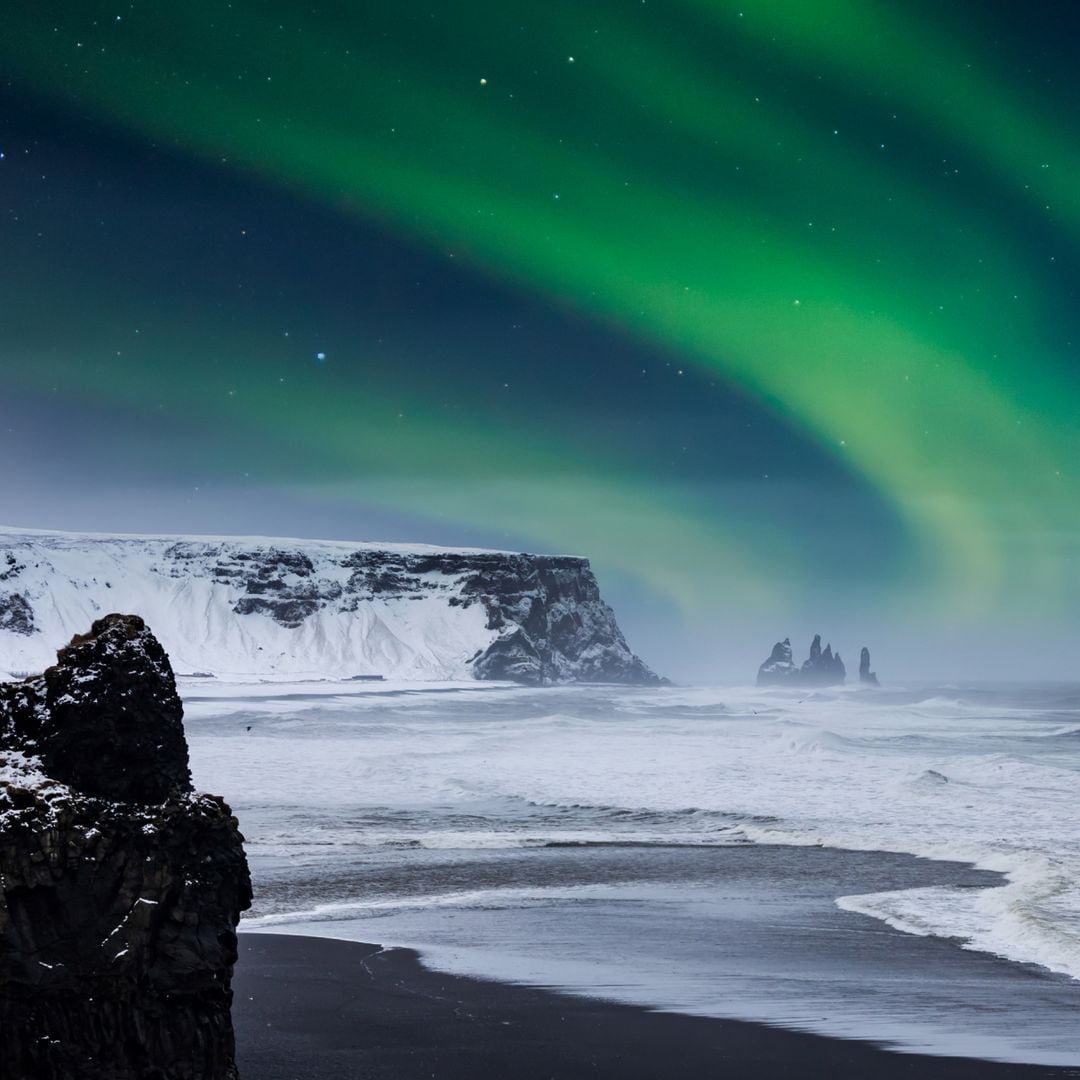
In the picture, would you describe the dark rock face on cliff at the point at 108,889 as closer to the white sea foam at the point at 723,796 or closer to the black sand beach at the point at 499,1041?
the black sand beach at the point at 499,1041

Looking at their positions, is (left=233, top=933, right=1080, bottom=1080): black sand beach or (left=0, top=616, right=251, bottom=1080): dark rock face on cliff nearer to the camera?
(left=0, top=616, right=251, bottom=1080): dark rock face on cliff

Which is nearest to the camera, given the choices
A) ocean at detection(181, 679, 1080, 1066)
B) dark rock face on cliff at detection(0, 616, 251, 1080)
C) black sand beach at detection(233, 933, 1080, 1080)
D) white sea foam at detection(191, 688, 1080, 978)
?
dark rock face on cliff at detection(0, 616, 251, 1080)

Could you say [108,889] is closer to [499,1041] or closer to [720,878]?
[499,1041]

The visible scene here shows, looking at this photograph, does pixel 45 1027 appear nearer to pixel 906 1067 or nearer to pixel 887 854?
pixel 906 1067

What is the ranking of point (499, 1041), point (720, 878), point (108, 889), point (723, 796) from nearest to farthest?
point (108, 889)
point (499, 1041)
point (720, 878)
point (723, 796)

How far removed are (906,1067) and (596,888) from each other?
807 cm

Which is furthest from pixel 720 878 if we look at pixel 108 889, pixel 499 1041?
pixel 108 889

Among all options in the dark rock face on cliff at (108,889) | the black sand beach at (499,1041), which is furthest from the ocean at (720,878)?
the dark rock face on cliff at (108,889)

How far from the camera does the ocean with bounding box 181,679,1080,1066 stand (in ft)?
32.0

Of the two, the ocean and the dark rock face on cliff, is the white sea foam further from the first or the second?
the dark rock face on cliff

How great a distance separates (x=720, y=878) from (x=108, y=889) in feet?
39.2

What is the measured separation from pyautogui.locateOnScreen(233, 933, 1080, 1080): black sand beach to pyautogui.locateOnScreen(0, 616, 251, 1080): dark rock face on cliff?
1657mm

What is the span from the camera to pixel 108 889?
5590mm

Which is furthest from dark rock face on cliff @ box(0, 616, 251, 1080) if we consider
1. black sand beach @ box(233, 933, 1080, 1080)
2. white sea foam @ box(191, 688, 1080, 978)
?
white sea foam @ box(191, 688, 1080, 978)
